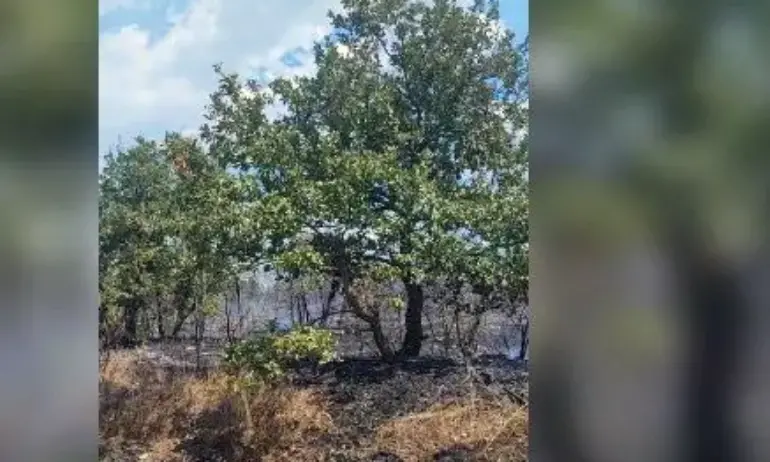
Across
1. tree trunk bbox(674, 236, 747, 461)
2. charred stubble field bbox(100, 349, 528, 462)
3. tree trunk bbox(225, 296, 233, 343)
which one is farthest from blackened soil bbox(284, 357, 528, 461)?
tree trunk bbox(674, 236, 747, 461)

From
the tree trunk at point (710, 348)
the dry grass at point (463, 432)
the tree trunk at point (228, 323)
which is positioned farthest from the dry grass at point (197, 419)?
the tree trunk at point (710, 348)

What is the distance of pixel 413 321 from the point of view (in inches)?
103

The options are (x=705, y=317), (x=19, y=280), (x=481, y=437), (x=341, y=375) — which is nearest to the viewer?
(x=705, y=317)

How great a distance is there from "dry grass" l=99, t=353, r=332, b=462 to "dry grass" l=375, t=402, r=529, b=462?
0.79 feet

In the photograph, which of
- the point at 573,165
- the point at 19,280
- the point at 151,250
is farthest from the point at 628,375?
the point at 151,250

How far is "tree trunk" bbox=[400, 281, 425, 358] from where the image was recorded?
2600 mm

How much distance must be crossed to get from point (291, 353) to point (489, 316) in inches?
25.9

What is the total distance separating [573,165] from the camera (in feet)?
4.35

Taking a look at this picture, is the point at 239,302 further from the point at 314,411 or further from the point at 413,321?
the point at 413,321

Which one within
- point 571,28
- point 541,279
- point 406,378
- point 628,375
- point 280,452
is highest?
point 571,28

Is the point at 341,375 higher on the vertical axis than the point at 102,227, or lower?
lower

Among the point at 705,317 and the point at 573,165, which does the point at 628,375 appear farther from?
the point at 573,165

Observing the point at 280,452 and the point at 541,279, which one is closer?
the point at 541,279

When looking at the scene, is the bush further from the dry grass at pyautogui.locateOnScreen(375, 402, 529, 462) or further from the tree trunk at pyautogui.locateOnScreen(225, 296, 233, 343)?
the dry grass at pyautogui.locateOnScreen(375, 402, 529, 462)
